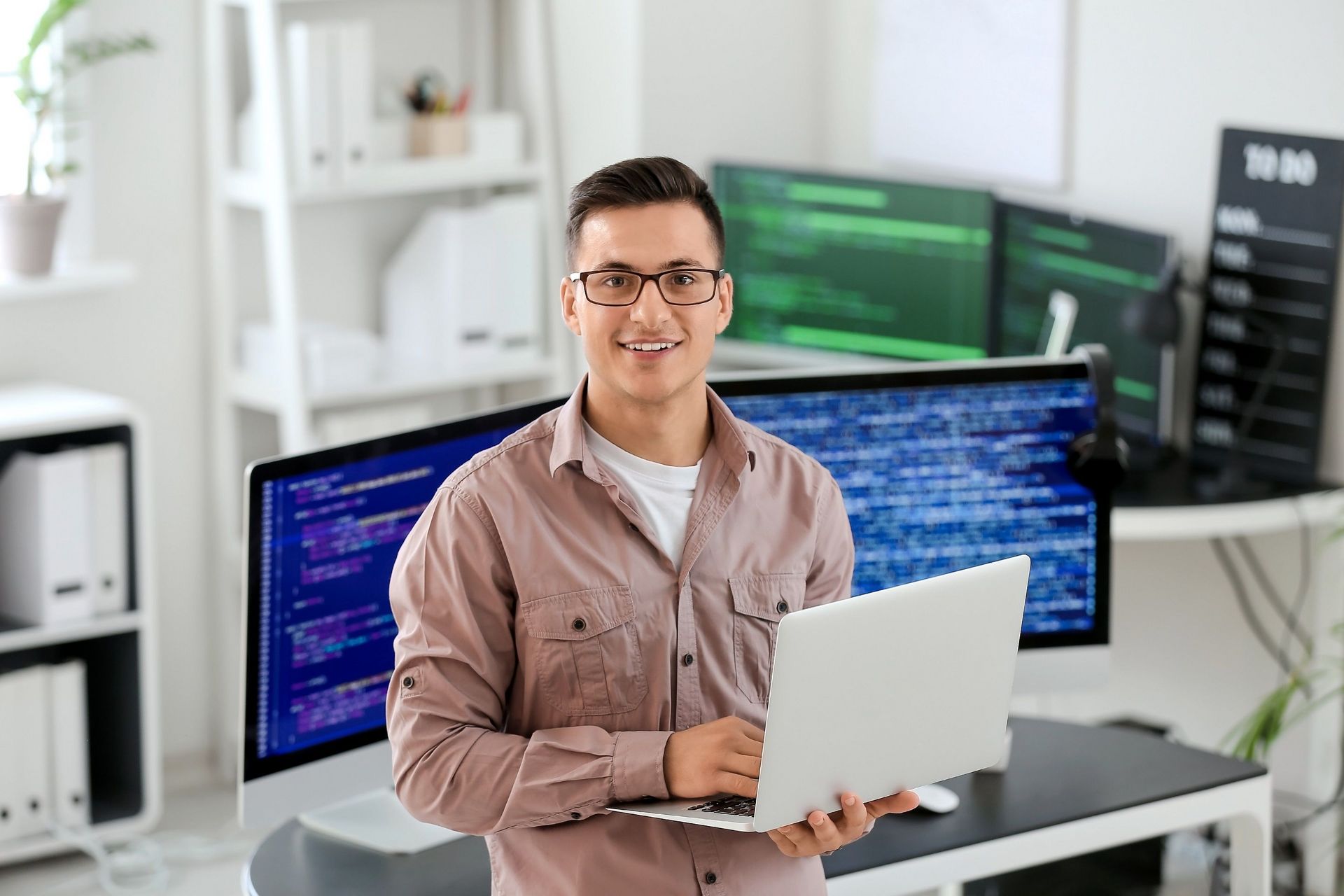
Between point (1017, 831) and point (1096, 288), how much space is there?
1.67 m

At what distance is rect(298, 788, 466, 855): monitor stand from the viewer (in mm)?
1811

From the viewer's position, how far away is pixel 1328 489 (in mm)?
2969

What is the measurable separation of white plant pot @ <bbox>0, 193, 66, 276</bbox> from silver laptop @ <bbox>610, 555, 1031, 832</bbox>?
2372 millimetres

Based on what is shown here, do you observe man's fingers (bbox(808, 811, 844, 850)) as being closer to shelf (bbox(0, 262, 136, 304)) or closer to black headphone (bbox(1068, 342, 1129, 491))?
black headphone (bbox(1068, 342, 1129, 491))

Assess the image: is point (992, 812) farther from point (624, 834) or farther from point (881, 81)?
point (881, 81)

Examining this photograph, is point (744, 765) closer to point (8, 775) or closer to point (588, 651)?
point (588, 651)

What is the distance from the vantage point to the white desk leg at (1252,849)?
1.97m

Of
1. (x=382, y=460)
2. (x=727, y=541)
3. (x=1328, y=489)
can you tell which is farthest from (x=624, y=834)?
(x=1328, y=489)

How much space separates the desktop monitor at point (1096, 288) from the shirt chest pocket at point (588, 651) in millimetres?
1880

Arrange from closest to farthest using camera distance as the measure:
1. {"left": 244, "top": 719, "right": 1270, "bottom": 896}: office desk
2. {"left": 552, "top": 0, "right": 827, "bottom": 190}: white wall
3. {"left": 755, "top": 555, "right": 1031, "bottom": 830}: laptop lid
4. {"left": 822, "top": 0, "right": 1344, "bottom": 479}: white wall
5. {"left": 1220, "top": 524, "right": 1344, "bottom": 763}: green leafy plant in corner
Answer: {"left": 755, "top": 555, "right": 1031, "bottom": 830}: laptop lid → {"left": 244, "top": 719, "right": 1270, "bottom": 896}: office desk → {"left": 1220, "top": 524, "right": 1344, "bottom": 763}: green leafy plant in corner → {"left": 822, "top": 0, "right": 1344, "bottom": 479}: white wall → {"left": 552, "top": 0, "right": 827, "bottom": 190}: white wall

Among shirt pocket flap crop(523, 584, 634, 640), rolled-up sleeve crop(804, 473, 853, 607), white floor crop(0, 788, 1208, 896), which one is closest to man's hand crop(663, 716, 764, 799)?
shirt pocket flap crop(523, 584, 634, 640)

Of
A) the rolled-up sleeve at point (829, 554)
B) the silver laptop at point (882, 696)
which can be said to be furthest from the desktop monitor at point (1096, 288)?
the silver laptop at point (882, 696)

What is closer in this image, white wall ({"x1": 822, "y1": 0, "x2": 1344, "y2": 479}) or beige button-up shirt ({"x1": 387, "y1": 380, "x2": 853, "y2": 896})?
beige button-up shirt ({"x1": 387, "y1": 380, "x2": 853, "y2": 896})

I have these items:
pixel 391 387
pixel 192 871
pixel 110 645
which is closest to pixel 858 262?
pixel 391 387
